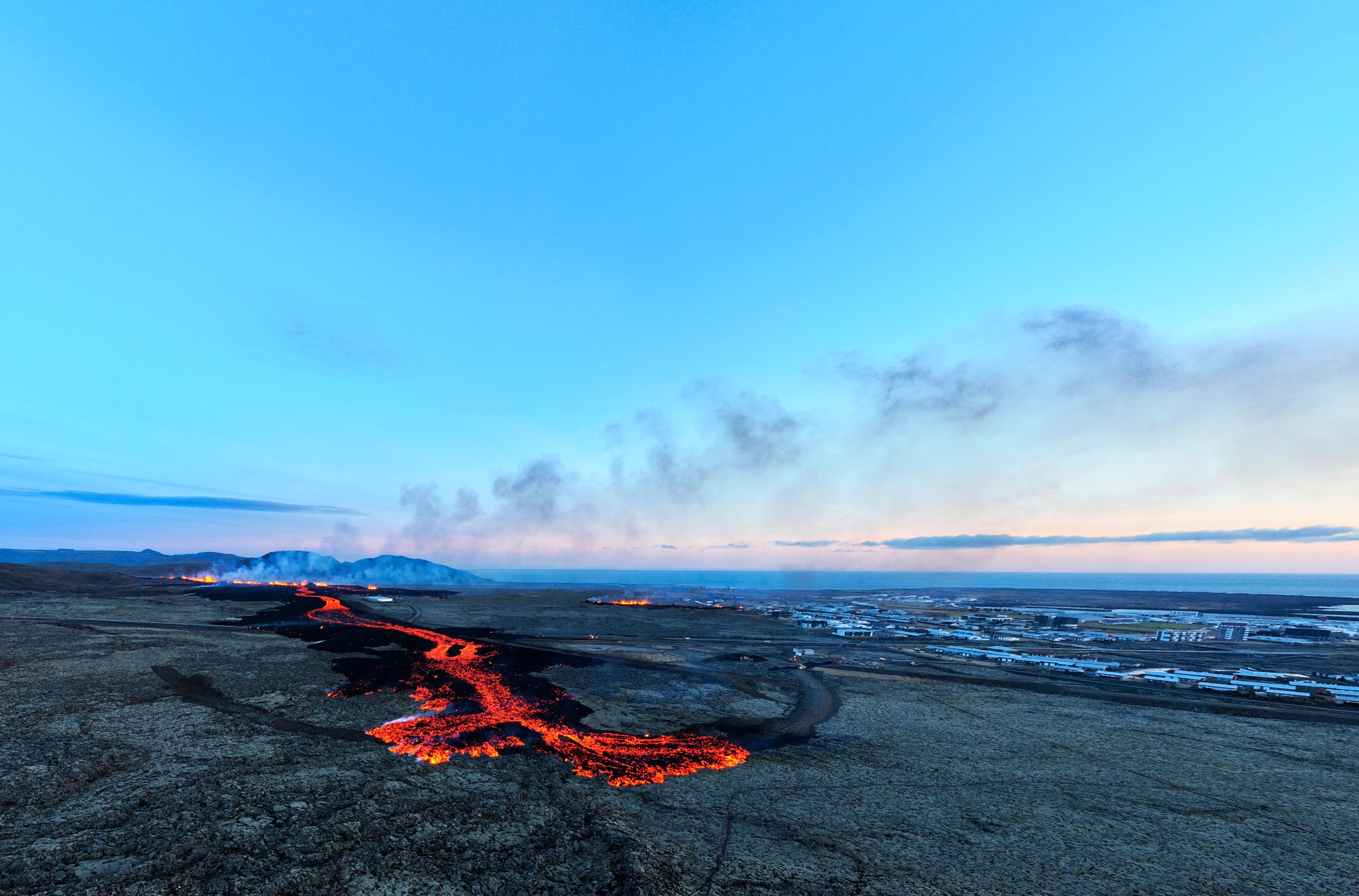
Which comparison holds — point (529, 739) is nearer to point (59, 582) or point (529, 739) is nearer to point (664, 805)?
point (664, 805)

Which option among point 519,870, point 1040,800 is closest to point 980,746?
point 1040,800

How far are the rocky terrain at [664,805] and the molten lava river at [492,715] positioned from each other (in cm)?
106

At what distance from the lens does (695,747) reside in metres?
22.0

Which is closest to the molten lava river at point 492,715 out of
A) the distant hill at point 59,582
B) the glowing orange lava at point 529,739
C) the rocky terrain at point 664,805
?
the glowing orange lava at point 529,739

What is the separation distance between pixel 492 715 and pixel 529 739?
4.27 meters

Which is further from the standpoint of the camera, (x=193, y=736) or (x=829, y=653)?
(x=829, y=653)

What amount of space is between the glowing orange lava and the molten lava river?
5cm

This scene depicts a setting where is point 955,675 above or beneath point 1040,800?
beneath

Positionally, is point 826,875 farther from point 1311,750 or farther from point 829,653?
point 829,653

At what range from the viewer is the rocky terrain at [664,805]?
12.6m

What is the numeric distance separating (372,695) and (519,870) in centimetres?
1954

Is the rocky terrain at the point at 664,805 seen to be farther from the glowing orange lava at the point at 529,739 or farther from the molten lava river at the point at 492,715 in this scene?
the molten lava river at the point at 492,715

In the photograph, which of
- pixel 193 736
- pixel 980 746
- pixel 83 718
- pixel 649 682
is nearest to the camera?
pixel 193 736

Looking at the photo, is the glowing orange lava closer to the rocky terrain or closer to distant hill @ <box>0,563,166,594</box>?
the rocky terrain
